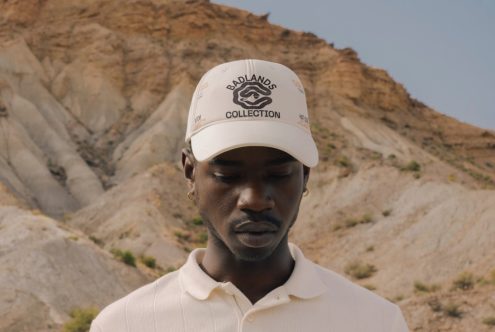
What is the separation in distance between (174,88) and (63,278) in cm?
3932

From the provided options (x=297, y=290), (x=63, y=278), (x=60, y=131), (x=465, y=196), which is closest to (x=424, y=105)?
(x=60, y=131)

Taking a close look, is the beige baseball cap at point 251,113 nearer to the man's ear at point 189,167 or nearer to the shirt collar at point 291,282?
the man's ear at point 189,167

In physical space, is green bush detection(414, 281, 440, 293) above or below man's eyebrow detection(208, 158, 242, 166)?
below

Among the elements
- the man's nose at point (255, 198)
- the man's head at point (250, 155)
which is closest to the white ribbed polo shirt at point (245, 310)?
the man's head at point (250, 155)

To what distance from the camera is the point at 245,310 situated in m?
2.40

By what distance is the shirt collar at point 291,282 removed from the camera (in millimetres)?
2412

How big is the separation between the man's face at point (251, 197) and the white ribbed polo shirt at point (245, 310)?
0.15 meters

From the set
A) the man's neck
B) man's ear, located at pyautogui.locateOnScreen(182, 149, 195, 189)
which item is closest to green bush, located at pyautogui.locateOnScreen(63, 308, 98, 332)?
man's ear, located at pyautogui.locateOnScreen(182, 149, 195, 189)

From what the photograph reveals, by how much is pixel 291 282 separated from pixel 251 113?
58 cm

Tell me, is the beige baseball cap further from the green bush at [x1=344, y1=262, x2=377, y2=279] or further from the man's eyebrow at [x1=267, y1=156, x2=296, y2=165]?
the green bush at [x1=344, y1=262, x2=377, y2=279]

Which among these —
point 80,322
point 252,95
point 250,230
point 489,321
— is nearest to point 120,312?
point 250,230

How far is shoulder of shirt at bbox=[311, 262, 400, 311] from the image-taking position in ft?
8.27

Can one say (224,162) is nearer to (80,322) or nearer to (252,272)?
(252,272)

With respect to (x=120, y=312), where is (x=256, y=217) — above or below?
above
